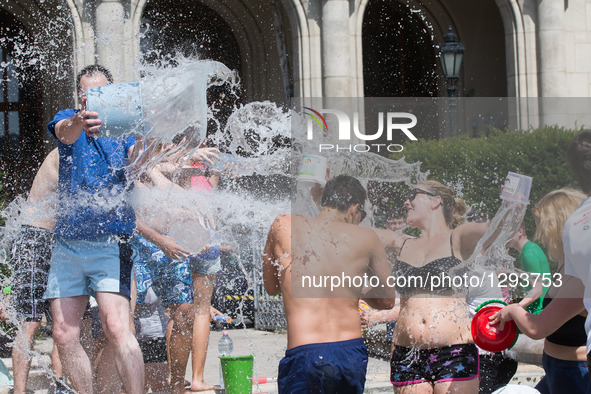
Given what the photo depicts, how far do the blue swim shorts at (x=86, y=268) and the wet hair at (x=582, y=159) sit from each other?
86.2 inches

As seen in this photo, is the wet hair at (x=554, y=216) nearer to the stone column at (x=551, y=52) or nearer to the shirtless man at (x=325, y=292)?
the shirtless man at (x=325, y=292)

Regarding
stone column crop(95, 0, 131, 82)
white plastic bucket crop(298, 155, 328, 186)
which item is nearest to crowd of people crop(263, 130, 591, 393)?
white plastic bucket crop(298, 155, 328, 186)

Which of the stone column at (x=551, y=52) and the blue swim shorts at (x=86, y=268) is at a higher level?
the stone column at (x=551, y=52)

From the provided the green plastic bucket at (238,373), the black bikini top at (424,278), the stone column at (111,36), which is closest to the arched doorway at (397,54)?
the stone column at (111,36)

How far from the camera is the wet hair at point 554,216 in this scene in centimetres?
382

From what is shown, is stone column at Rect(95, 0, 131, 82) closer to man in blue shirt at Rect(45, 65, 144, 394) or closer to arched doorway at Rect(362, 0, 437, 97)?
arched doorway at Rect(362, 0, 437, 97)

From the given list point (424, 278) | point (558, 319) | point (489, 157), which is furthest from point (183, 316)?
point (489, 157)

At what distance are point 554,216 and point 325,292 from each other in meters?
1.20

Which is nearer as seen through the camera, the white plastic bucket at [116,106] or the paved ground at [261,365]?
the white plastic bucket at [116,106]

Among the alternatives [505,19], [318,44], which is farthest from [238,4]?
[505,19]

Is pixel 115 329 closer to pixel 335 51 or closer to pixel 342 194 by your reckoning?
pixel 342 194

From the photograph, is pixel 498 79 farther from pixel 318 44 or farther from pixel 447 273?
pixel 447 273

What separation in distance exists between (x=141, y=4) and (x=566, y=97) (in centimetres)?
680

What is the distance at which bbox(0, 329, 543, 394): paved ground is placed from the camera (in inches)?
213
